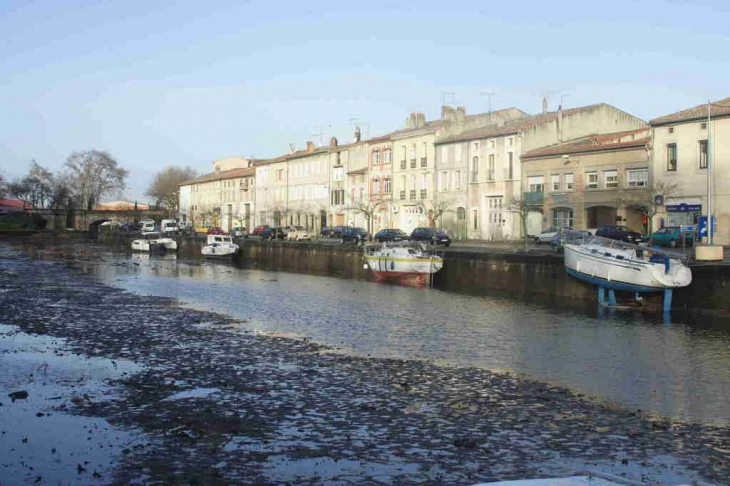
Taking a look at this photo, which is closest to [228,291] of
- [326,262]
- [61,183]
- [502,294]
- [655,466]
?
[502,294]

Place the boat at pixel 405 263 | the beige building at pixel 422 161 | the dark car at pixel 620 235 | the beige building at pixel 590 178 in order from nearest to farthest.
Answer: the boat at pixel 405 263 → the dark car at pixel 620 235 → the beige building at pixel 590 178 → the beige building at pixel 422 161

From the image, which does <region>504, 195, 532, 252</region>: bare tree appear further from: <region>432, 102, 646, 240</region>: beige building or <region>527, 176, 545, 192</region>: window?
<region>527, 176, 545, 192</region>: window

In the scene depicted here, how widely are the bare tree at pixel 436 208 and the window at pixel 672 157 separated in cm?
2231

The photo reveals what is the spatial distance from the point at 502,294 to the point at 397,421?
2749 centimetres

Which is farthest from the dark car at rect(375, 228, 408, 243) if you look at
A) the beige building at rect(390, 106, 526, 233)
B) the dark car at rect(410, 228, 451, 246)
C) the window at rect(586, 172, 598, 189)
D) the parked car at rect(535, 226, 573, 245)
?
the window at rect(586, 172, 598, 189)

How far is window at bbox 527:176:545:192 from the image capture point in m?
63.0

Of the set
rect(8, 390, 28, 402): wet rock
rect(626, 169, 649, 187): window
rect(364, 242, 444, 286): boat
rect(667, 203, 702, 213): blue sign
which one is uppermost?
rect(626, 169, 649, 187): window

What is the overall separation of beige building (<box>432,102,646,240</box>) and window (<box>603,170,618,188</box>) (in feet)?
22.2

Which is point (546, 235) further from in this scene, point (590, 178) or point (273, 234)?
point (273, 234)

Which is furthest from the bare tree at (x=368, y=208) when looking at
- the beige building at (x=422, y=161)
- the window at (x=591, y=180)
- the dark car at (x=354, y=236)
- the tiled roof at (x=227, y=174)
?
the tiled roof at (x=227, y=174)

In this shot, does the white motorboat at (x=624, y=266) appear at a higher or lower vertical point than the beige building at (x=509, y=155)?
lower

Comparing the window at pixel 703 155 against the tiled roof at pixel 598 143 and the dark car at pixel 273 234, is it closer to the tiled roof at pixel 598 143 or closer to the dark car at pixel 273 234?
the tiled roof at pixel 598 143

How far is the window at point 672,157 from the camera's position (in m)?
51.2

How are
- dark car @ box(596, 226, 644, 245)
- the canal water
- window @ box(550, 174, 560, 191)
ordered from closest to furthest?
the canal water, dark car @ box(596, 226, 644, 245), window @ box(550, 174, 560, 191)
